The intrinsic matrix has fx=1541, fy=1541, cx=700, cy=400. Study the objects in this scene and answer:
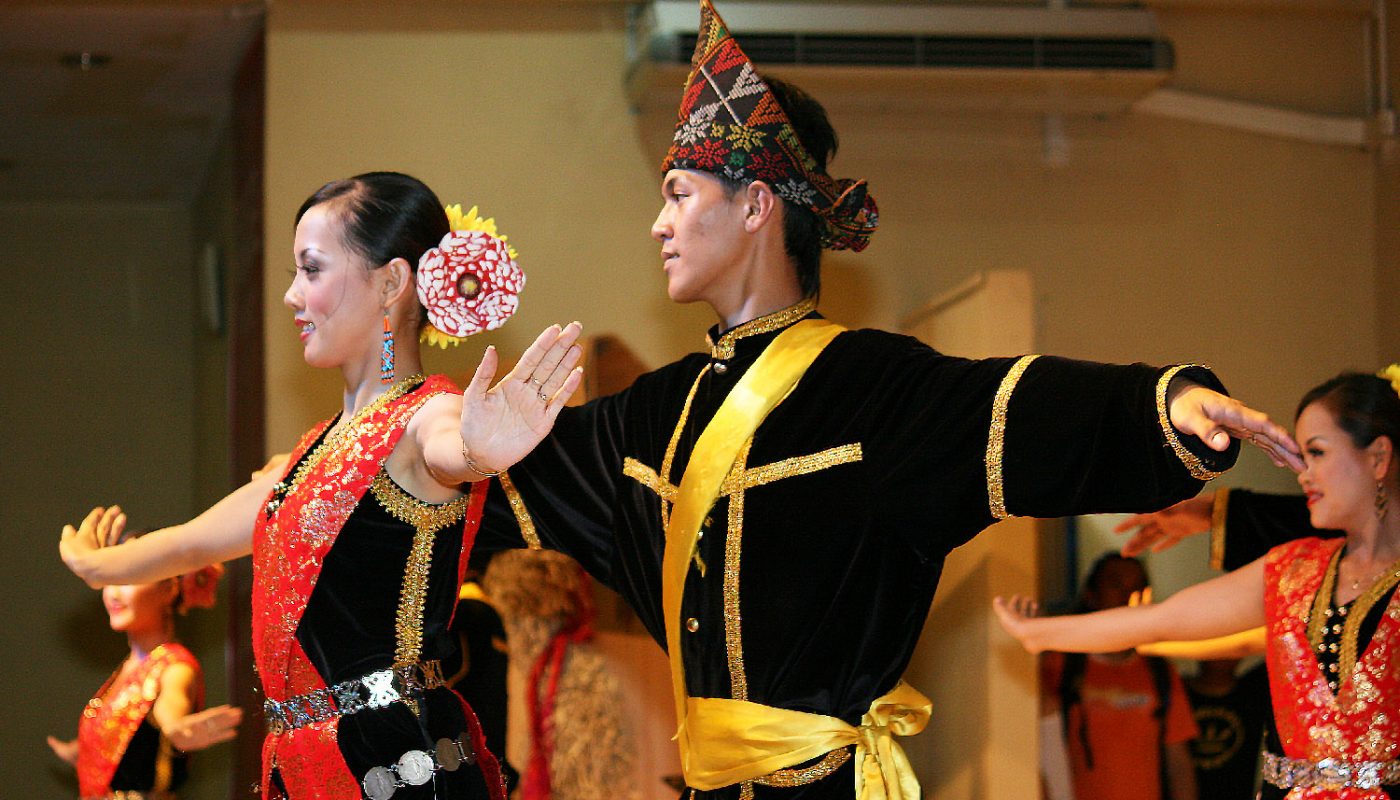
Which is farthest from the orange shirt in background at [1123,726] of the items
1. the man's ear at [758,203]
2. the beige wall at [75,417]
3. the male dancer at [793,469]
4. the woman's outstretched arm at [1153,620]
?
the beige wall at [75,417]

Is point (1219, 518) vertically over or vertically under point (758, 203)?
under

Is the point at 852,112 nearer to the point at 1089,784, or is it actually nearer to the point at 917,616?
the point at 1089,784

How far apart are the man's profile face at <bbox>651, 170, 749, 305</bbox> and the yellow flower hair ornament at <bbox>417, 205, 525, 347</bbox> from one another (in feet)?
0.90

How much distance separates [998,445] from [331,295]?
1.01 meters

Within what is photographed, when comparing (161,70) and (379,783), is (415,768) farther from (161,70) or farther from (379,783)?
(161,70)

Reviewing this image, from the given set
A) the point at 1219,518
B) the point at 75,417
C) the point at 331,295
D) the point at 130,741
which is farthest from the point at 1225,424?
the point at 75,417

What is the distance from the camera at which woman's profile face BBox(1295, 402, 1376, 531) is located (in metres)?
3.07

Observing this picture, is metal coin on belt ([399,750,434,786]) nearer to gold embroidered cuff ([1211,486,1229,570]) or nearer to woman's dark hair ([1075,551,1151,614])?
gold embroidered cuff ([1211,486,1229,570])

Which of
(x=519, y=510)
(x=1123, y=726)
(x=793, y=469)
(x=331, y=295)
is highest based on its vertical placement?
(x=331, y=295)

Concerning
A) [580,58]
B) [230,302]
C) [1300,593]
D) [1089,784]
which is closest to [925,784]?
[1089,784]

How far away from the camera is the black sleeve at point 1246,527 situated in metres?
3.46

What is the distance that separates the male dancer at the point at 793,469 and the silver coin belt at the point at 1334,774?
3.80 ft

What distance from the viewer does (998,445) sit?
209cm

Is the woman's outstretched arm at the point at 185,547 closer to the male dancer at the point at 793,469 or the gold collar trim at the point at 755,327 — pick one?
the male dancer at the point at 793,469
